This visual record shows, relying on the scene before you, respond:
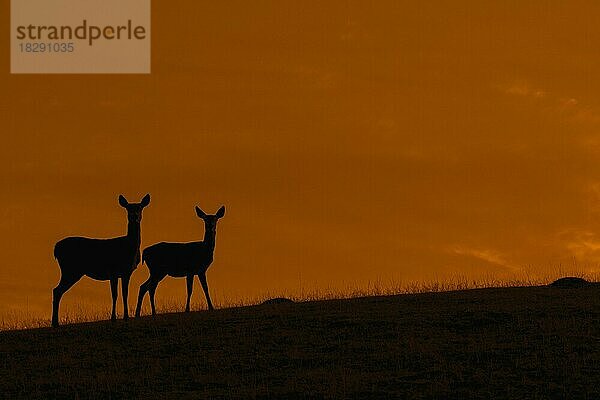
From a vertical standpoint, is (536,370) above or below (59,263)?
below

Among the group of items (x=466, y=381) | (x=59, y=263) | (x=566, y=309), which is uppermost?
(x=59, y=263)

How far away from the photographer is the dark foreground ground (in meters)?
20.8

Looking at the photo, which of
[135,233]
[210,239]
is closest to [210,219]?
[210,239]

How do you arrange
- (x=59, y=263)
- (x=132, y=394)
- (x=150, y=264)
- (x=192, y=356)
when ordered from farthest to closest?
(x=150, y=264), (x=59, y=263), (x=192, y=356), (x=132, y=394)

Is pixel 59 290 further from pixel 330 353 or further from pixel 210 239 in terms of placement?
pixel 330 353

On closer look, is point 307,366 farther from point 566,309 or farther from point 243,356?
point 566,309

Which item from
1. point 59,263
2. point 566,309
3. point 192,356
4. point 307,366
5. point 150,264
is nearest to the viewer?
point 307,366

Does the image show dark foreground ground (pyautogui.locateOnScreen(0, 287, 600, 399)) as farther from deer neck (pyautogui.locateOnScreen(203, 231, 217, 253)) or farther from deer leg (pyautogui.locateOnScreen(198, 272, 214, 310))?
deer neck (pyautogui.locateOnScreen(203, 231, 217, 253))

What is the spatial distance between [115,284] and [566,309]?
12.8 m

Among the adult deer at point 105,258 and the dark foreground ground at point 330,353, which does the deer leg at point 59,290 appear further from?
the dark foreground ground at point 330,353

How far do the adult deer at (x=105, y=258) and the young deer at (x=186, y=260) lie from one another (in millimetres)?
2714

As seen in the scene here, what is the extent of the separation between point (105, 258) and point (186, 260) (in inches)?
136

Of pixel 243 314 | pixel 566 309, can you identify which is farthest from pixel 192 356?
pixel 566 309

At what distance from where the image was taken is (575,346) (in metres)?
24.1
